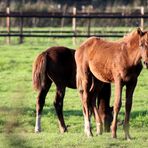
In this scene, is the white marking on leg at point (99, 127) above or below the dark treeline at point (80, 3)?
above

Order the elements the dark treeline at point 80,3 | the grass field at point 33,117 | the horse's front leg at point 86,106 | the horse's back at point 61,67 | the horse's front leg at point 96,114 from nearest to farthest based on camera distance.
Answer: the grass field at point 33,117 < the horse's front leg at point 86,106 < the horse's front leg at point 96,114 < the horse's back at point 61,67 < the dark treeline at point 80,3

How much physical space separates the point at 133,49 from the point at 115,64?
318mm

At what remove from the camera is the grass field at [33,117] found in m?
2.34

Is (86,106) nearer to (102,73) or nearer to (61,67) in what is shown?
(102,73)

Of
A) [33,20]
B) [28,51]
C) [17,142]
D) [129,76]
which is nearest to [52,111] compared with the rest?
[129,76]

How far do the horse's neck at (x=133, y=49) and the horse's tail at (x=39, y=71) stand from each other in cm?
235

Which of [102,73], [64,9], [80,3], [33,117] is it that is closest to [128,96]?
[102,73]

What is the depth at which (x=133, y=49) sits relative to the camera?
7.80 meters

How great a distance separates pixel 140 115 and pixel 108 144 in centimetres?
465

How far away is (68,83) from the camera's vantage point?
33.3 ft

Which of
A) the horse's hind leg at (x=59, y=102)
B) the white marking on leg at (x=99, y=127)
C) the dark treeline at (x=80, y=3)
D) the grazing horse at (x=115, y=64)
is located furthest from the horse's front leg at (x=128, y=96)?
the dark treeline at (x=80, y=3)

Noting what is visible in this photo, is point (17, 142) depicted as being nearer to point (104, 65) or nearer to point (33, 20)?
point (104, 65)

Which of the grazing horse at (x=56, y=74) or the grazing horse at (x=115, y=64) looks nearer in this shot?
the grazing horse at (x=115, y=64)

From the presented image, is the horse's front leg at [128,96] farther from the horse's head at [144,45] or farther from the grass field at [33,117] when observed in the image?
the horse's head at [144,45]
